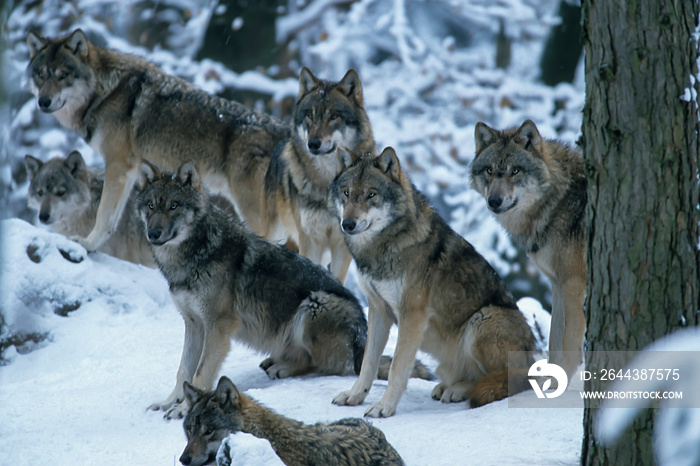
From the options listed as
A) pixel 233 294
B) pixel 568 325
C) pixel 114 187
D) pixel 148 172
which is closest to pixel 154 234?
pixel 148 172

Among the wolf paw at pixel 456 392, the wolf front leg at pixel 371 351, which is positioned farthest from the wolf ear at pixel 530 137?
the wolf paw at pixel 456 392

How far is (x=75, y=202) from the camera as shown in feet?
28.1

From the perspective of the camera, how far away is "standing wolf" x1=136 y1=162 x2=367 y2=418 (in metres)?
5.35

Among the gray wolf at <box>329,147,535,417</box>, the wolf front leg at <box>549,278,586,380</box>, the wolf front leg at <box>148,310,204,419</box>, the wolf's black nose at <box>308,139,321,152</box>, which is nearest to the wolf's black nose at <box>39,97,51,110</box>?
the wolf's black nose at <box>308,139,321,152</box>

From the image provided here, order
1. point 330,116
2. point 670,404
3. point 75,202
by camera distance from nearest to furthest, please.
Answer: point 670,404, point 330,116, point 75,202

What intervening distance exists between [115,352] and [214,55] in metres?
9.22

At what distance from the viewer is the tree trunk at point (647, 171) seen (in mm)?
2852

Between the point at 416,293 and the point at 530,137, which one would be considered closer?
the point at 416,293

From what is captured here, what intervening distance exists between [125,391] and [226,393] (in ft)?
8.36

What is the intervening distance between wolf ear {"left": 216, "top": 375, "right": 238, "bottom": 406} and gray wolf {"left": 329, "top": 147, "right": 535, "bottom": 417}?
146 centimetres

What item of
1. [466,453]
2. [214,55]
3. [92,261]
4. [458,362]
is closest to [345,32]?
[214,55]

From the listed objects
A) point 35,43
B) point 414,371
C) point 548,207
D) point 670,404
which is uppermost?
point 35,43

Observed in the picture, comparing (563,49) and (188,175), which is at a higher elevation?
(563,49)

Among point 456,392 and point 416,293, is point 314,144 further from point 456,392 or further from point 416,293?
point 456,392
